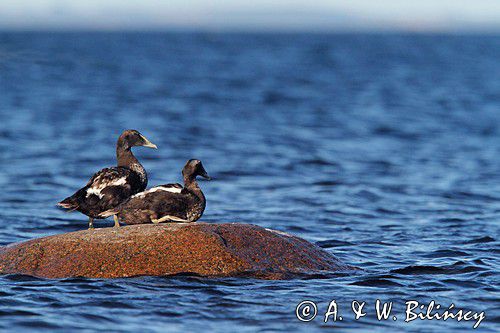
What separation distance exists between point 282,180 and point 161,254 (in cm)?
1047

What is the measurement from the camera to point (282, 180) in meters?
21.0

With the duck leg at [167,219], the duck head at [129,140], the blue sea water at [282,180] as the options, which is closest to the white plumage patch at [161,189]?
the duck leg at [167,219]

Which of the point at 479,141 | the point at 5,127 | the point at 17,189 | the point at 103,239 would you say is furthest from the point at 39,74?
the point at 103,239

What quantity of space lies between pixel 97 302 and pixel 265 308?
171 centimetres

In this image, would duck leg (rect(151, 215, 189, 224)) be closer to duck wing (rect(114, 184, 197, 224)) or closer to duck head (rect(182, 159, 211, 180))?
duck wing (rect(114, 184, 197, 224))

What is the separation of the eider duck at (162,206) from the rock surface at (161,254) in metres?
0.29

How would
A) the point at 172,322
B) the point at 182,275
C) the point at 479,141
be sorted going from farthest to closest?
the point at 479,141
the point at 182,275
the point at 172,322

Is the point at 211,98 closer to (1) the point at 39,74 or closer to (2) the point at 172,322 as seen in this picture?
(1) the point at 39,74

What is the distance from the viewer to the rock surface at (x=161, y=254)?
10602 mm

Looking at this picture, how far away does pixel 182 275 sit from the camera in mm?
10555

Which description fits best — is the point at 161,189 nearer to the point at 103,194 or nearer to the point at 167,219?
the point at 167,219

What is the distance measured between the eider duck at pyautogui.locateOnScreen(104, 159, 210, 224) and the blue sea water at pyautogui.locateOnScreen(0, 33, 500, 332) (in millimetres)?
1103

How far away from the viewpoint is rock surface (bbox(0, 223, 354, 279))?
10602 mm

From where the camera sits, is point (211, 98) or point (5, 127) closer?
point (5, 127)
